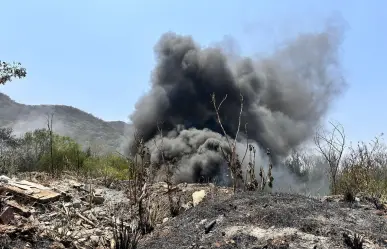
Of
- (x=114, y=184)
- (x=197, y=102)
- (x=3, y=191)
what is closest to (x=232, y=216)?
(x=3, y=191)

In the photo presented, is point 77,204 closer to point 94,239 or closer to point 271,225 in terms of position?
point 94,239

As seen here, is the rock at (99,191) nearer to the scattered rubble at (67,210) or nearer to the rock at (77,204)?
the scattered rubble at (67,210)

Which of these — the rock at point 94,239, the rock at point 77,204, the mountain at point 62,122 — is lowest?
the rock at point 94,239

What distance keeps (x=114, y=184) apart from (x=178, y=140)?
15114 mm

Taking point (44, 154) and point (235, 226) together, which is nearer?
point (235, 226)

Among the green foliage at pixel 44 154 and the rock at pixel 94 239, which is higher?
the green foliage at pixel 44 154

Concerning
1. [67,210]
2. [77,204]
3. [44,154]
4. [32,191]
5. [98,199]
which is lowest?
[67,210]

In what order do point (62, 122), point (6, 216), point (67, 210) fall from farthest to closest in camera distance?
point (62, 122) < point (67, 210) < point (6, 216)

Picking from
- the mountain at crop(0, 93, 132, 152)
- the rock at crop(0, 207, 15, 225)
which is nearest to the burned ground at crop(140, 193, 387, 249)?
the rock at crop(0, 207, 15, 225)

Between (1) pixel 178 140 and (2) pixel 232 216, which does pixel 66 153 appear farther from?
(2) pixel 232 216

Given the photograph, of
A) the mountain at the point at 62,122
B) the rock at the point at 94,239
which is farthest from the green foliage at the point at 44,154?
the mountain at the point at 62,122

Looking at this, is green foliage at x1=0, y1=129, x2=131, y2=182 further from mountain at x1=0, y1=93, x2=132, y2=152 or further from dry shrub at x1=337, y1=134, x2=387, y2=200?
mountain at x1=0, y1=93, x2=132, y2=152

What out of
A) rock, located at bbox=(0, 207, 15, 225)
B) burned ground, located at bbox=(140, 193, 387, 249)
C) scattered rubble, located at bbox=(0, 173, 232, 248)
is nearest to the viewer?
burned ground, located at bbox=(140, 193, 387, 249)

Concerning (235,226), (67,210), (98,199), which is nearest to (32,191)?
(98,199)
